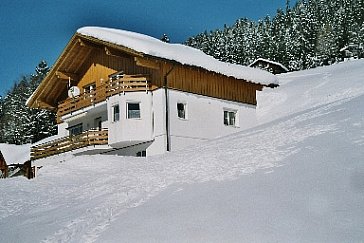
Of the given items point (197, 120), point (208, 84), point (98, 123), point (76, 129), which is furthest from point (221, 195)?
point (76, 129)

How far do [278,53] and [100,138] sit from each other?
64.3m

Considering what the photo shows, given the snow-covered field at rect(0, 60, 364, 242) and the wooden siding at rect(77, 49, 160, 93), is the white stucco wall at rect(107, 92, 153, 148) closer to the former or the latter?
the wooden siding at rect(77, 49, 160, 93)

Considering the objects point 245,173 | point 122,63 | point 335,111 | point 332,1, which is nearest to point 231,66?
point 122,63

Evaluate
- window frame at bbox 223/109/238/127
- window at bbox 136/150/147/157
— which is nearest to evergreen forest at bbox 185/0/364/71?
window frame at bbox 223/109/238/127

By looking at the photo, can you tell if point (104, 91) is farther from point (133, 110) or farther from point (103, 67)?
point (133, 110)

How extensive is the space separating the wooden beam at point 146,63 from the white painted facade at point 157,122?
151cm

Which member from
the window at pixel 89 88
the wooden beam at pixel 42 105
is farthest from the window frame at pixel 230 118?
the wooden beam at pixel 42 105

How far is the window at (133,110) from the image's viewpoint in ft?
93.0

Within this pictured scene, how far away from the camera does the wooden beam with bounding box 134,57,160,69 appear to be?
27.4m

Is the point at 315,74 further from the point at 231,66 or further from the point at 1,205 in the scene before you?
the point at 1,205

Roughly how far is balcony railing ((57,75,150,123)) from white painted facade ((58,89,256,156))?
1.22 feet

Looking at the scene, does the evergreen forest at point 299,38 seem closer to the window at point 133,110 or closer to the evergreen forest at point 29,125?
the evergreen forest at point 29,125

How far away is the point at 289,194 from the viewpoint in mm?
9672

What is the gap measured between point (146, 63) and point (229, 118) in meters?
7.94
